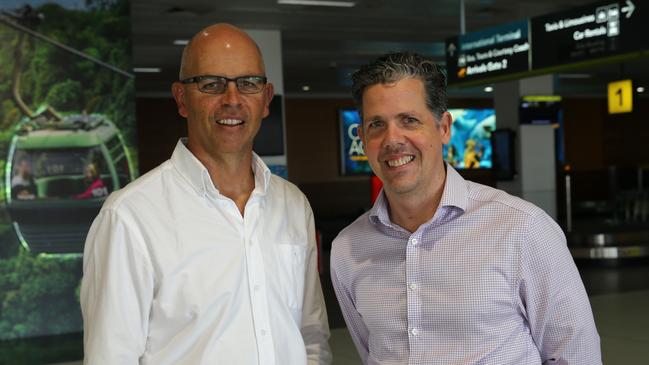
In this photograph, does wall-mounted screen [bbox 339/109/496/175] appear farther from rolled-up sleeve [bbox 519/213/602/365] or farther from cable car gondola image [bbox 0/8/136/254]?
rolled-up sleeve [bbox 519/213/602/365]

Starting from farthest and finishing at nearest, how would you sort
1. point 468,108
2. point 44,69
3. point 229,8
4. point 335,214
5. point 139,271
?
point 468,108, point 335,214, point 229,8, point 44,69, point 139,271

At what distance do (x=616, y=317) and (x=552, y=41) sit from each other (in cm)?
353

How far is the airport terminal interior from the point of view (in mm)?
8523

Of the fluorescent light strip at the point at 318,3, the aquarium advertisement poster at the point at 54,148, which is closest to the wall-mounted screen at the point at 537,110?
the fluorescent light strip at the point at 318,3

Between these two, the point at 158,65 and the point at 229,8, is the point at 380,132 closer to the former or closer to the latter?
the point at 229,8

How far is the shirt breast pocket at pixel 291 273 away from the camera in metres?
2.48

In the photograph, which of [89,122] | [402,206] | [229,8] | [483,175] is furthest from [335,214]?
[402,206]

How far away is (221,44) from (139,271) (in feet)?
2.26

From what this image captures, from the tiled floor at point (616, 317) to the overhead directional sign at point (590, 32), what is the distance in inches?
108

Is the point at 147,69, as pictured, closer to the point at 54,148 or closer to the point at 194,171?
the point at 54,148

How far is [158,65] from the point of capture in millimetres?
18766

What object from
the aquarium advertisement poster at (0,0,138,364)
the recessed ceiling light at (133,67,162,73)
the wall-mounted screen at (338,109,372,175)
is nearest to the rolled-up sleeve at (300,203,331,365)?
the aquarium advertisement poster at (0,0,138,364)

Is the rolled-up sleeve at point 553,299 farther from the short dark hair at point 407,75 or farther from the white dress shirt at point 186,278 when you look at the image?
the white dress shirt at point 186,278

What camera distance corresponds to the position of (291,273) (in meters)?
2.52
